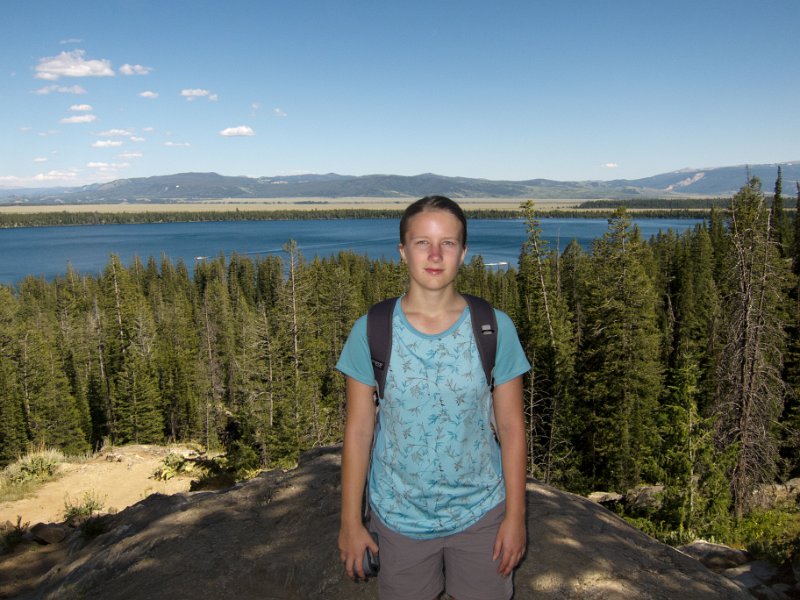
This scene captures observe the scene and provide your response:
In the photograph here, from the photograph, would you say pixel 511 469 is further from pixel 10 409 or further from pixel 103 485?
pixel 10 409

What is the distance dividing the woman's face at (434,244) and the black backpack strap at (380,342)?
0.27 meters

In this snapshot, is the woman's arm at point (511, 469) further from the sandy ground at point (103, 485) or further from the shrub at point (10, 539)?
the sandy ground at point (103, 485)

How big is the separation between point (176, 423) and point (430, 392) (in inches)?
2143

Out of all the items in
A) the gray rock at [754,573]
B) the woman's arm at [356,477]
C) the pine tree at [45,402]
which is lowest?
the pine tree at [45,402]

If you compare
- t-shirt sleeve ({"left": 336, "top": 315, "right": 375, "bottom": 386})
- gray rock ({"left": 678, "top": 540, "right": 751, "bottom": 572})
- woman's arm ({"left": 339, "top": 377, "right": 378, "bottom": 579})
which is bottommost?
gray rock ({"left": 678, "top": 540, "right": 751, "bottom": 572})

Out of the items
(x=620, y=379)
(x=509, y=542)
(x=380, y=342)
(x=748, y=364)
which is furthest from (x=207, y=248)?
(x=509, y=542)

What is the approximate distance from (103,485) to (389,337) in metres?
13.7

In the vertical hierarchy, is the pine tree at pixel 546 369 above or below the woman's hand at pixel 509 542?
below

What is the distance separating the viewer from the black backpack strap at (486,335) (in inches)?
100

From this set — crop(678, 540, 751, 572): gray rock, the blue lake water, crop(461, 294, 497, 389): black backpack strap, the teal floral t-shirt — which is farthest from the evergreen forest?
the blue lake water

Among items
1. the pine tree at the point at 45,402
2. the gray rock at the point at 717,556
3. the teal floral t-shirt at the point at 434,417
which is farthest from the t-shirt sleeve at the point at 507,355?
the pine tree at the point at 45,402

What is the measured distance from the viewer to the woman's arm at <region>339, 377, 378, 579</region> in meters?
2.69

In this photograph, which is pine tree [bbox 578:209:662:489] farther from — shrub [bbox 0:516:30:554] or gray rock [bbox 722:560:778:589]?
shrub [bbox 0:516:30:554]

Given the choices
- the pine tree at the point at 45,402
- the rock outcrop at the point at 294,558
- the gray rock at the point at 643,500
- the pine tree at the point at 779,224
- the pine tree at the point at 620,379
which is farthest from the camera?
the pine tree at the point at 45,402
